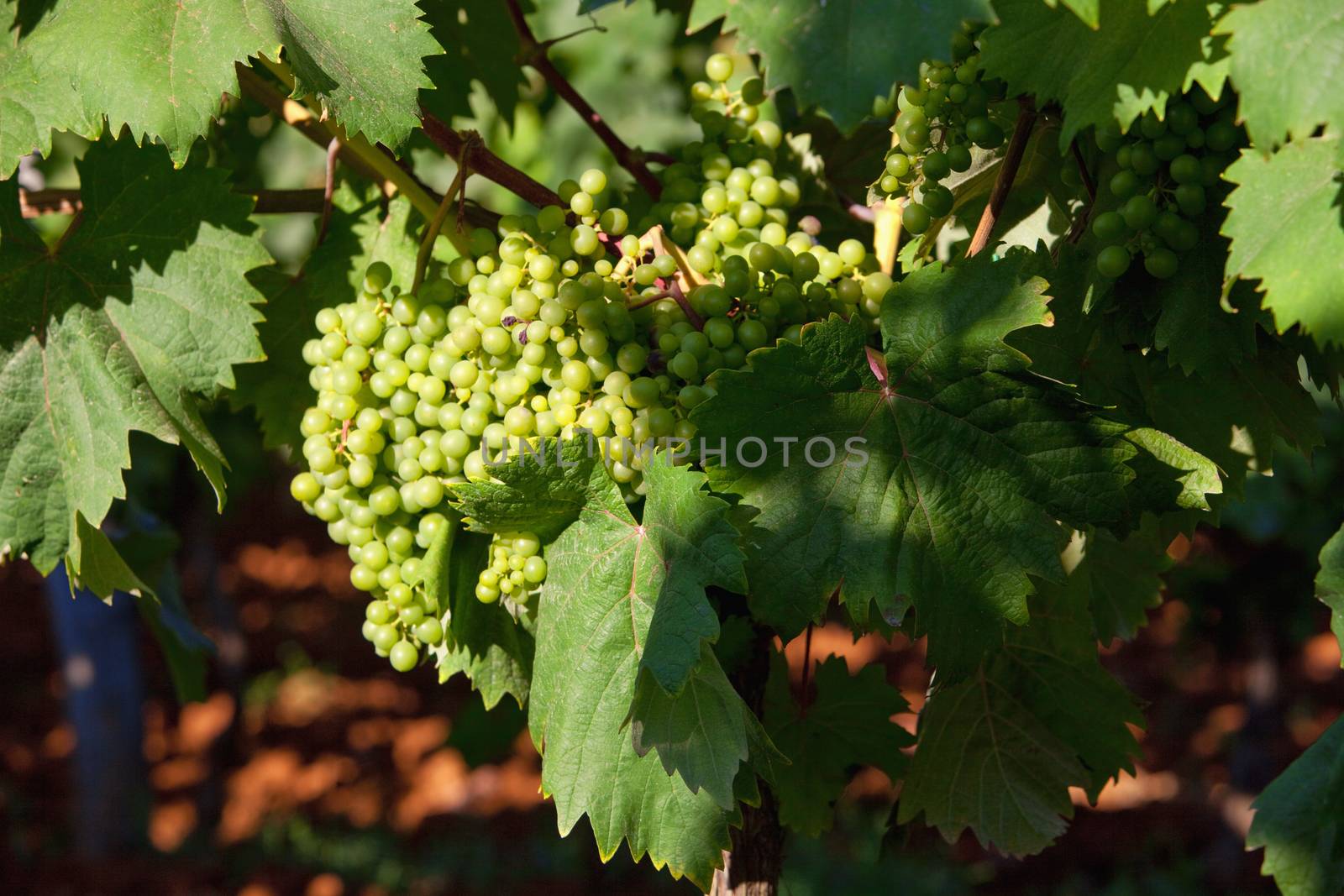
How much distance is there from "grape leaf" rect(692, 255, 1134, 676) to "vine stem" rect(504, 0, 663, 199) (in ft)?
1.25

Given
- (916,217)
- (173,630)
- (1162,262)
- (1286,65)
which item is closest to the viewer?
(1286,65)

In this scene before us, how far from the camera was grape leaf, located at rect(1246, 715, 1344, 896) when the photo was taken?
2.83 ft

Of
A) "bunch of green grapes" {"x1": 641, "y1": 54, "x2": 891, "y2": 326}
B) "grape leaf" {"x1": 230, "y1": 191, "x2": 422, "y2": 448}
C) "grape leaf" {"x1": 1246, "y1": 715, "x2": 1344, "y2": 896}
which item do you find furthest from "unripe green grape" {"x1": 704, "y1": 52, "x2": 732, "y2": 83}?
"grape leaf" {"x1": 1246, "y1": 715, "x2": 1344, "y2": 896}

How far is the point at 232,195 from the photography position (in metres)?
0.99

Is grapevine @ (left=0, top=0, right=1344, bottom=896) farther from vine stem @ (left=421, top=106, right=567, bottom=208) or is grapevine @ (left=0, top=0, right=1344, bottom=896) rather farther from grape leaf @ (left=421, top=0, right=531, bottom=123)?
grape leaf @ (left=421, top=0, right=531, bottom=123)

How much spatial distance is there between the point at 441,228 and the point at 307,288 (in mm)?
204

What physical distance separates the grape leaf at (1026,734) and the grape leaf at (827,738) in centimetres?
7

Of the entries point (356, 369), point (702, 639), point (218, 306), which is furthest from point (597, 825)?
point (218, 306)

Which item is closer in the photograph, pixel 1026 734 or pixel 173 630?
pixel 1026 734

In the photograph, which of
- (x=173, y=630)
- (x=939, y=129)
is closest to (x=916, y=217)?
(x=939, y=129)

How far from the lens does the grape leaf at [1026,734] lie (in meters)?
1.09

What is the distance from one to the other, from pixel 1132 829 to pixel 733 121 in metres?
4.49

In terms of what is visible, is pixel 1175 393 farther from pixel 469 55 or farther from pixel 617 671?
pixel 469 55

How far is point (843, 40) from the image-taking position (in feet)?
2.29
